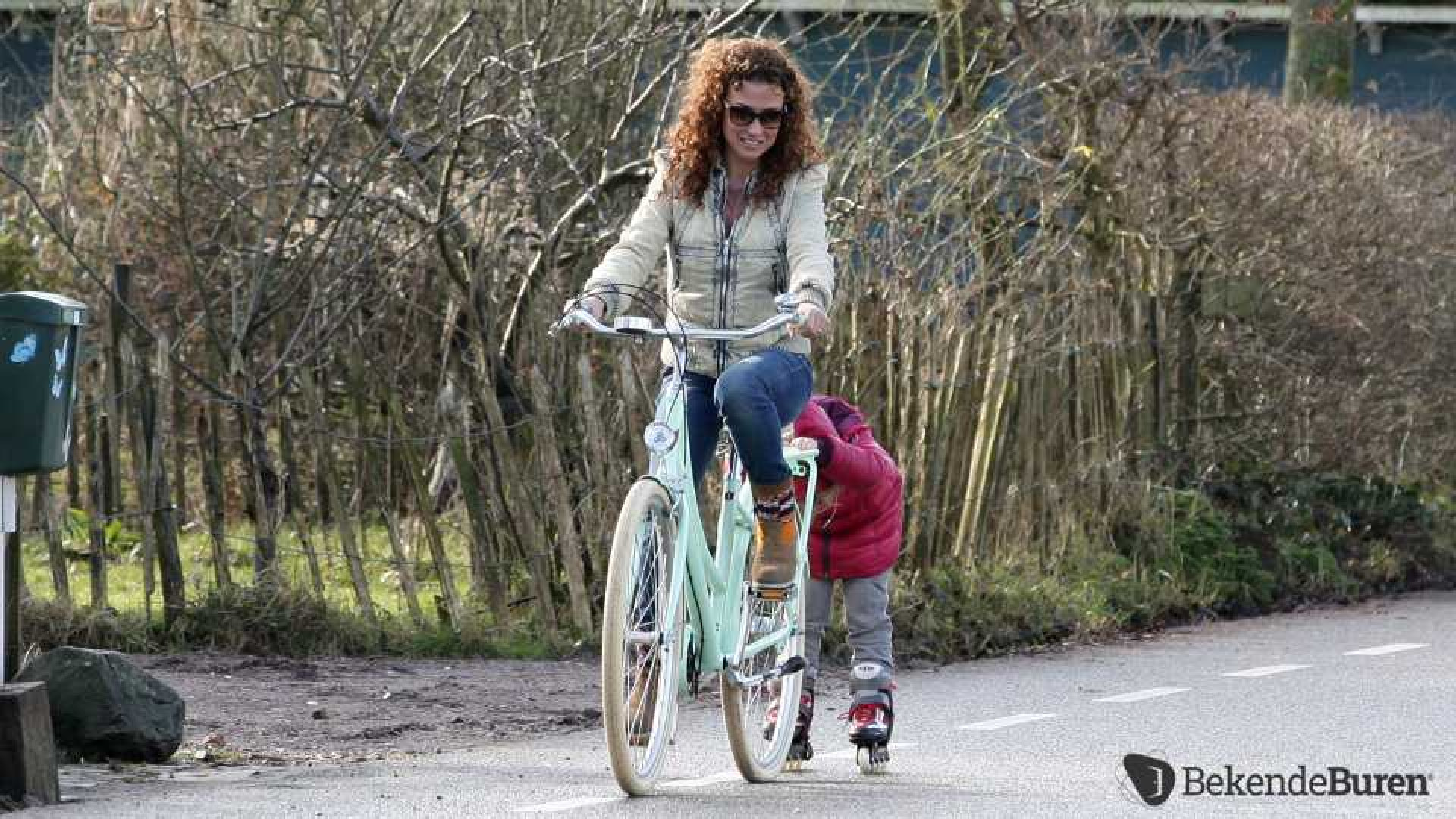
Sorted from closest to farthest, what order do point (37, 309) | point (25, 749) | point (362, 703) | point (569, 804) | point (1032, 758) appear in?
point (25, 749)
point (569, 804)
point (37, 309)
point (1032, 758)
point (362, 703)

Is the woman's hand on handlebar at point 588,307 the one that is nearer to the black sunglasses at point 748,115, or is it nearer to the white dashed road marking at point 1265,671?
the black sunglasses at point 748,115

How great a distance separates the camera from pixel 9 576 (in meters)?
7.61

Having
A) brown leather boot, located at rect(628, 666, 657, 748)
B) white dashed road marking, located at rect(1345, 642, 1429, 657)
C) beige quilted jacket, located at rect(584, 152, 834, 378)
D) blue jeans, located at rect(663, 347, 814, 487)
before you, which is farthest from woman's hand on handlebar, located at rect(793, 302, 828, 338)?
white dashed road marking, located at rect(1345, 642, 1429, 657)

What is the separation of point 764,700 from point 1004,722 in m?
1.55

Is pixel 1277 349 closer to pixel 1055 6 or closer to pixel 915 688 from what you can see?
pixel 1055 6

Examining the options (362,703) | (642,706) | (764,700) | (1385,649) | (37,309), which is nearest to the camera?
(642,706)

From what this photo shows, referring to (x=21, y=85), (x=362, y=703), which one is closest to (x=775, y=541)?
(x=362, y=703)

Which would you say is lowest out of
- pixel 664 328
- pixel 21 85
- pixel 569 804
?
pixel 569 804

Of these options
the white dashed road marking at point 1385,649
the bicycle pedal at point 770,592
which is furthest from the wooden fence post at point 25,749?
the white dashed road marking at point 1385,649

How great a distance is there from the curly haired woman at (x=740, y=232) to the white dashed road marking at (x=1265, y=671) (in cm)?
341

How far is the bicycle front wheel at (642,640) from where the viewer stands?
19.9 feet

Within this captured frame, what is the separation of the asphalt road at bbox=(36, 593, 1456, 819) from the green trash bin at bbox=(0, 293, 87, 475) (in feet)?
3.03

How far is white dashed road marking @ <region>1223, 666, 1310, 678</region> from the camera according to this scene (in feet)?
32.1

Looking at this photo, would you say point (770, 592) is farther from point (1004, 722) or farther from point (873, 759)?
point (1004, 722)
